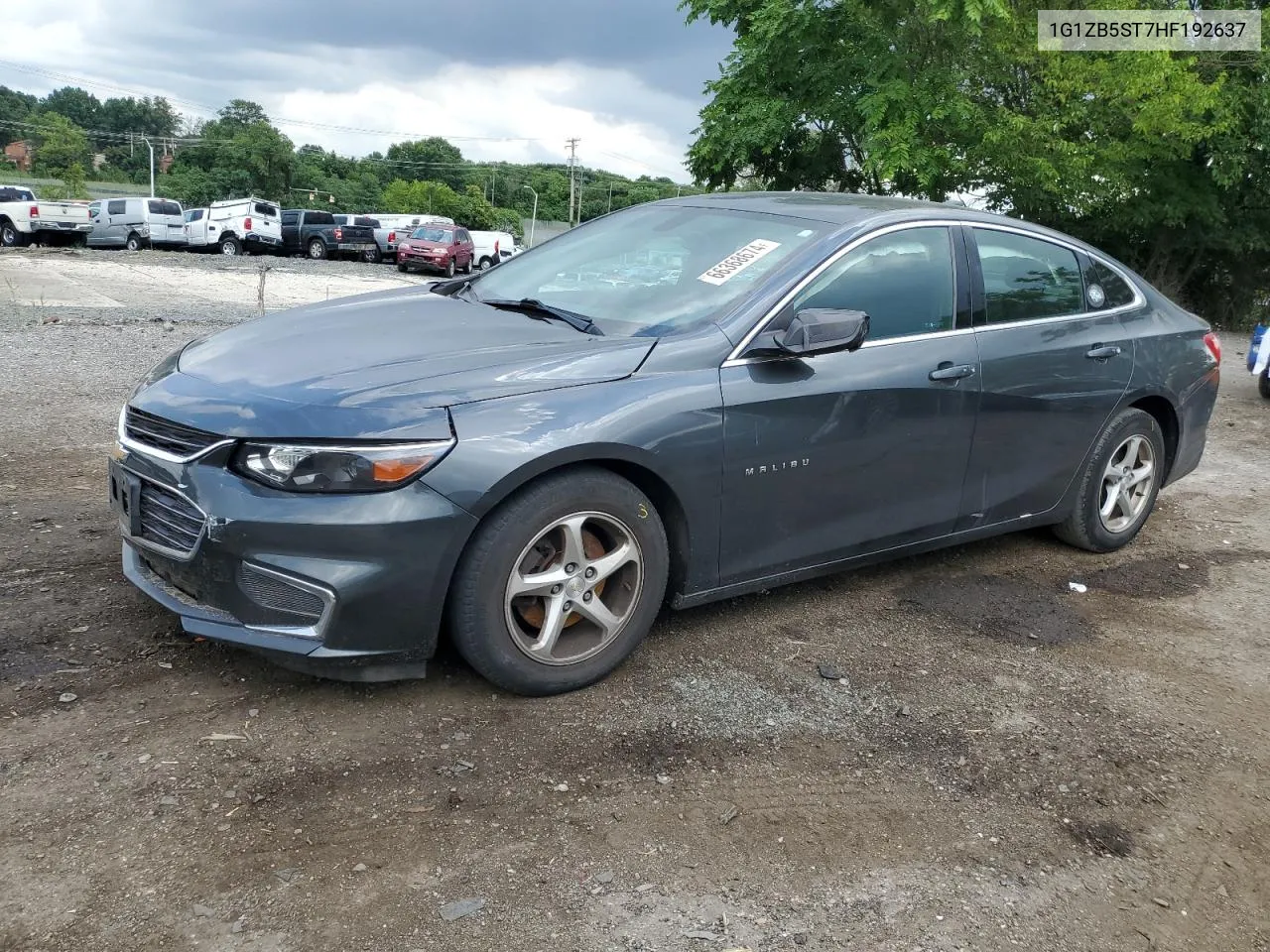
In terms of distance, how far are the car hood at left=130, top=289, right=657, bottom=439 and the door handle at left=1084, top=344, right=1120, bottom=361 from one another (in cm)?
234

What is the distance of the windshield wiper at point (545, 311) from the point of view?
12.6ft

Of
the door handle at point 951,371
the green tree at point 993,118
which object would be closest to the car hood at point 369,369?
the door handle at point 951,371

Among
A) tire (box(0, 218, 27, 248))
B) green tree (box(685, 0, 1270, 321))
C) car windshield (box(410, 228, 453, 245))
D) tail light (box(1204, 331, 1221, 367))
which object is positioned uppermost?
green tree (box(685, 0, 1270, 321))

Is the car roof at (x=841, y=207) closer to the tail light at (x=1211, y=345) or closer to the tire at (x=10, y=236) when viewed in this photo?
the tail light at (x=1211, y=345)

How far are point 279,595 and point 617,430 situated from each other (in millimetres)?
1111

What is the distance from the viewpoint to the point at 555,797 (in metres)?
2.94

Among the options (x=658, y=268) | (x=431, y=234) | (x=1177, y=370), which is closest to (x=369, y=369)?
(x=658, y=268)

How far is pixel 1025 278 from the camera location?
474 cm

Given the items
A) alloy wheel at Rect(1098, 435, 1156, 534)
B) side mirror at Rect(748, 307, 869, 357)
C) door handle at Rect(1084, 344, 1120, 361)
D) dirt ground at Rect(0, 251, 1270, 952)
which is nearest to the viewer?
dirt ground at Rect(0, 251, 1270, 952)

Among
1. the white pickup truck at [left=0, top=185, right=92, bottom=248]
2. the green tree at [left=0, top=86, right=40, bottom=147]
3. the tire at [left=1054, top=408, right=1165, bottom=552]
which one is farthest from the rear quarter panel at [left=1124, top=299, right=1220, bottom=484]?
the green tree at [left=0, top=86, right=40, bottom=147]

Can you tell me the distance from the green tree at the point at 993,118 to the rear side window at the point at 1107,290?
39.7ft

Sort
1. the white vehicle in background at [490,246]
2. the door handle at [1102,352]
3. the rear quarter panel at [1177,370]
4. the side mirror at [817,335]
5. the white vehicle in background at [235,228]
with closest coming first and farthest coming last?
the side mirror at [817,335] → the door handle at [1102,352] → the rear quarter panel at [1177,370] → the white vehicle in background at [235,228] → the white vehicle in background at [490,246]

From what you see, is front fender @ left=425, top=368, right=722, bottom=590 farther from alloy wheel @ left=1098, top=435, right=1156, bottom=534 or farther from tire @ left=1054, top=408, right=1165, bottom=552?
alloy wheel @ left=1098, top=435, right=1156, bottom=534

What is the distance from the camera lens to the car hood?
3.12m
